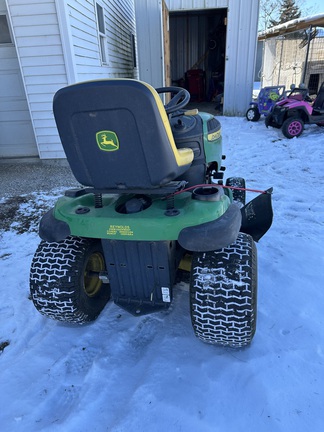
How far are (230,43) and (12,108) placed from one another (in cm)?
653

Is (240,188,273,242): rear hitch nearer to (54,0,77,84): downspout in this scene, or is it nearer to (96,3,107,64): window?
(54,0,77,84): downspout

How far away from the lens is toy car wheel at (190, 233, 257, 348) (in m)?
1.57

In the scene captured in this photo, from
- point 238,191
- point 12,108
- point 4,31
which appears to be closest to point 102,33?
point 4,31

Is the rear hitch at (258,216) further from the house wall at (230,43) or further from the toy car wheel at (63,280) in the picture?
the house wall at (230,43)

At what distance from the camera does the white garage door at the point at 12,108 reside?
17.4 ft

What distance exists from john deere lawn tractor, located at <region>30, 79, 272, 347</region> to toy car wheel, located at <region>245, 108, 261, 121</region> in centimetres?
742

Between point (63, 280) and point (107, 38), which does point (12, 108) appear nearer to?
point (107, 38)

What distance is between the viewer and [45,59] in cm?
509

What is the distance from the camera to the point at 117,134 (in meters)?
1.47

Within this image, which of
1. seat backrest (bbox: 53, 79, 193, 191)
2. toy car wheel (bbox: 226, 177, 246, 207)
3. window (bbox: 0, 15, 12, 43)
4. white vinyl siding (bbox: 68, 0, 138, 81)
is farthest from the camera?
white vinyl siding (bbox: 68, 0, 138, 81)

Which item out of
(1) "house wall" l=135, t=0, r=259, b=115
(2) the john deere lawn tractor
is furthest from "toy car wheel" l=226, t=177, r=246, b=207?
(1) "house wall" l=135, t=0, r=259, b=115

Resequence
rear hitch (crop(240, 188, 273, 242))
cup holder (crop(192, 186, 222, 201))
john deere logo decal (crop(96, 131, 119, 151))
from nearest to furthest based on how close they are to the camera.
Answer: john deere logo decal (crop(96, 131, 119, 151)), cup holder (crop(192, 186, 222, 201)), rear hitch (crop(240, 188, 273, 242))

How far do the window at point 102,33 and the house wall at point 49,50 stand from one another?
0.89 metres

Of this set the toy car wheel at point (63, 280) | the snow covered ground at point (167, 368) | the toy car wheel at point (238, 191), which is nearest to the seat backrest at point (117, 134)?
the toy car wheel at point (63, 280)
